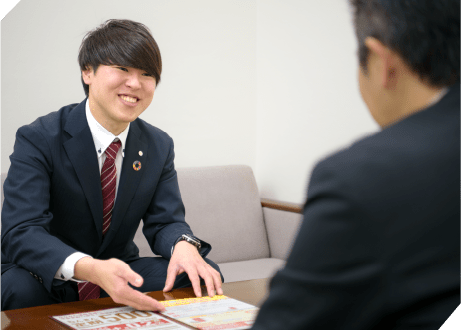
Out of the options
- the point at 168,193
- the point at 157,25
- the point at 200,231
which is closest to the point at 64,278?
the point at 168,193

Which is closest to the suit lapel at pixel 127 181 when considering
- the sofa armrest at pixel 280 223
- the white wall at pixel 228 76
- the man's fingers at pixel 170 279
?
the man's fingers at pixel 170 279

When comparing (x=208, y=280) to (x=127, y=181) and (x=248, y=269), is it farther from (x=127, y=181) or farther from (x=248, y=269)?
(x=248, y=269)

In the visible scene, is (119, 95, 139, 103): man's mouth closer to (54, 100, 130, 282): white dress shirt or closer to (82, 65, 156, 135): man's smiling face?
(82, 65, 156, 135): man's smiling face

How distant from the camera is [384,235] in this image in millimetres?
481

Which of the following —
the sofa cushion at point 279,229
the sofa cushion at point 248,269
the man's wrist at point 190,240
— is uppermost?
the man's wrist at point 190,240

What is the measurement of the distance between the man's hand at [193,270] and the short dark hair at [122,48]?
682 millimetres

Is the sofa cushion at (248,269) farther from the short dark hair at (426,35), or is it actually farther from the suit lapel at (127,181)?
the short dark hair at (426,35)

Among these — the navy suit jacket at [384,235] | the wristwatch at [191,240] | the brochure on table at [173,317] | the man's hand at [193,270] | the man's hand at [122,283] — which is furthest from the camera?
the wristwatch at [191,240]

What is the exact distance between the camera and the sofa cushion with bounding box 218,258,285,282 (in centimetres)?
255

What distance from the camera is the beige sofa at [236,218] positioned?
2.88m

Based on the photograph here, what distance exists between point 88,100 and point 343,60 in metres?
1.58

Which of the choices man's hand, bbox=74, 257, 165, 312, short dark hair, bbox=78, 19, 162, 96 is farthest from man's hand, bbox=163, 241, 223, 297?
short dark hair, bbox=78, 19, 162, 96

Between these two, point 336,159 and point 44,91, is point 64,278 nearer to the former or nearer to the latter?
point 336,159

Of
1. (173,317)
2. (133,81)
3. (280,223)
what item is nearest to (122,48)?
(133,81)
